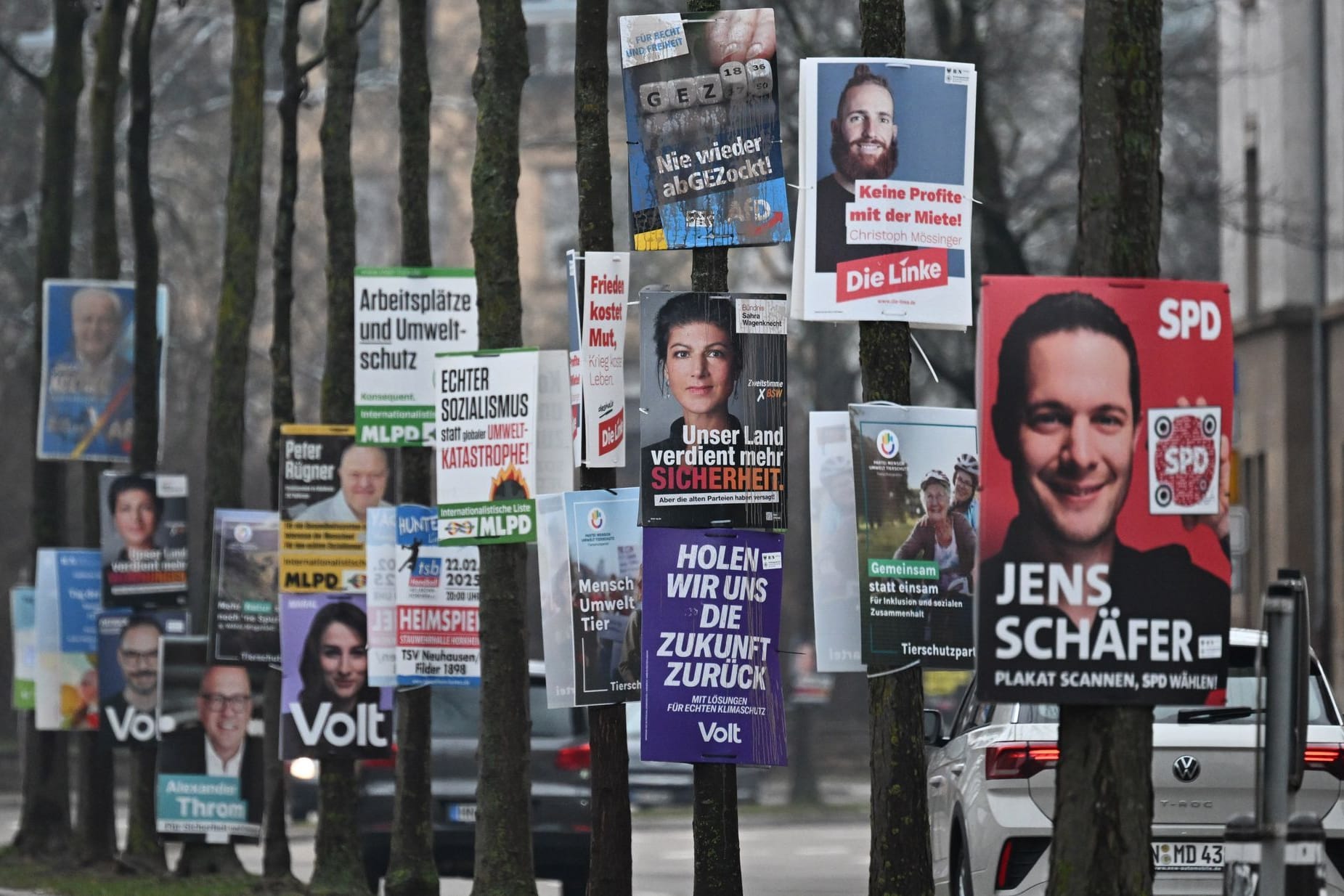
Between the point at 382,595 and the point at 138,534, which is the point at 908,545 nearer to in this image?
the point at 382,595

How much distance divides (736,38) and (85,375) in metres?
12.8

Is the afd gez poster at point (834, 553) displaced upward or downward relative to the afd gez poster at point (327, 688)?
upward

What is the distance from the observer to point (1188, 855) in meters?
12.1

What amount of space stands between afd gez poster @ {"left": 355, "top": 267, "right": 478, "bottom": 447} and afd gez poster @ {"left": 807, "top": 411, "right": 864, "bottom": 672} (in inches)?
233

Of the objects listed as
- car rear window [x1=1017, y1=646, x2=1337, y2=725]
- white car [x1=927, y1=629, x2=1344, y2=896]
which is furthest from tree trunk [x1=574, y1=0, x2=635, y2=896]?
car rear window [x1=1017, y1=646, x2=1337, y2=725]

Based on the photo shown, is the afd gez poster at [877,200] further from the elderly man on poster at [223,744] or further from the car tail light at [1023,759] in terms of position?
the elderly man on poster at [223,744]

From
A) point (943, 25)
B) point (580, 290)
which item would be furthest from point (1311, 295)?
point (580, 290)

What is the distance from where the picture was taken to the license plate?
12086mm

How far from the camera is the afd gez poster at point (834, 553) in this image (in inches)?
456

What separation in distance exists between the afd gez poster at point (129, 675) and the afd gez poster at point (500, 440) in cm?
755

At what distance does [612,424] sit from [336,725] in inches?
206

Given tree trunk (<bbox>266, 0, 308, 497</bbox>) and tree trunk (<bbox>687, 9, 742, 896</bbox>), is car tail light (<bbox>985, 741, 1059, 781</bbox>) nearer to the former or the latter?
tree trunk (<bbox>687, 9, 742, 896</bbox>)

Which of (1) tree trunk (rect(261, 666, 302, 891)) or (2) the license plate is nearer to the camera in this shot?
(2) the license plate

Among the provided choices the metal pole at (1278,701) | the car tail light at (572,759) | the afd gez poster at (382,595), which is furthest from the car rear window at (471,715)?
the metal pole at (1278,701)
